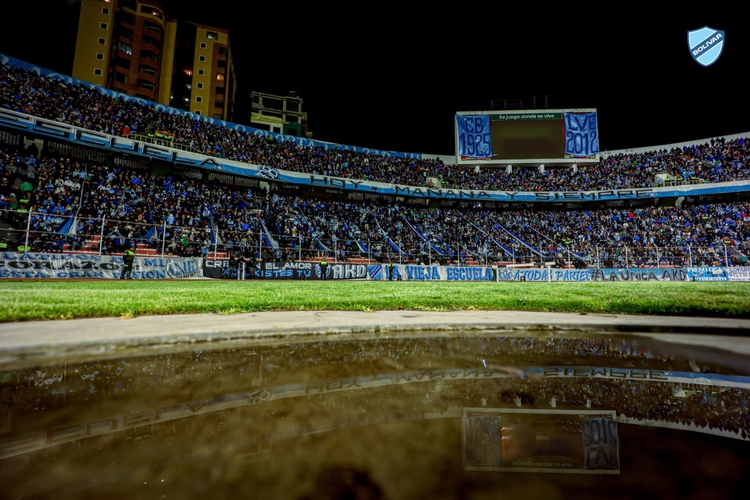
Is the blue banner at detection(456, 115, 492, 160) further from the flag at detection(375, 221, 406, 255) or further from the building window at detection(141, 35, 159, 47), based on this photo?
the building window at detection(141, 35, 159, 47)

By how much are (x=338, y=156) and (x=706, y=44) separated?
32.0 metres

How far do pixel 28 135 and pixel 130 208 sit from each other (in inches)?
365

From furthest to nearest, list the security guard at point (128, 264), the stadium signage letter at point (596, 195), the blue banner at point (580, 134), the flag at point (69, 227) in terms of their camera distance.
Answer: the blue banner at point (580, 134) < the stadium signage letter at point (596, 195) < the flag at point (69, 227) < the security guard at point (128, 264)

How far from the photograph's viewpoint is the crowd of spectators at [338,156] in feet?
85.3

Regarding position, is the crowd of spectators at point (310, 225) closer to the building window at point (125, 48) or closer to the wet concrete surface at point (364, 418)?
the wet concrete surface at point (364, 418)

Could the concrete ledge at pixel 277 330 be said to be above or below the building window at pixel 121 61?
below

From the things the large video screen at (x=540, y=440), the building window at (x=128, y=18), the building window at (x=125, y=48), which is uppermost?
the building window at (x=128, y=18)

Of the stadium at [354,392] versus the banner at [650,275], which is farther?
the banner at [650,275]

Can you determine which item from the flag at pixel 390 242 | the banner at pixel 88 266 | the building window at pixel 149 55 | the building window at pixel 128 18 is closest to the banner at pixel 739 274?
the flag at pixel 390 242

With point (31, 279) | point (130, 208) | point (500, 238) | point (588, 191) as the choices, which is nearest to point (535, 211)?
point (588, 191)

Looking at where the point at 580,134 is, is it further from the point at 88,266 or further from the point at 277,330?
the point at 88,266

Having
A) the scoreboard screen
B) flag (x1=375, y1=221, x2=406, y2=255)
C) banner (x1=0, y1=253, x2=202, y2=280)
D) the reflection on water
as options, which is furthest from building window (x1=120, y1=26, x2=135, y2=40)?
the reflection on water

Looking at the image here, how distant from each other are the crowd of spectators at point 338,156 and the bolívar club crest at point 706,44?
1878 cm

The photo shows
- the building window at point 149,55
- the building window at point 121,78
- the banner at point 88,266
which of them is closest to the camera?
the banner at point 88,266
